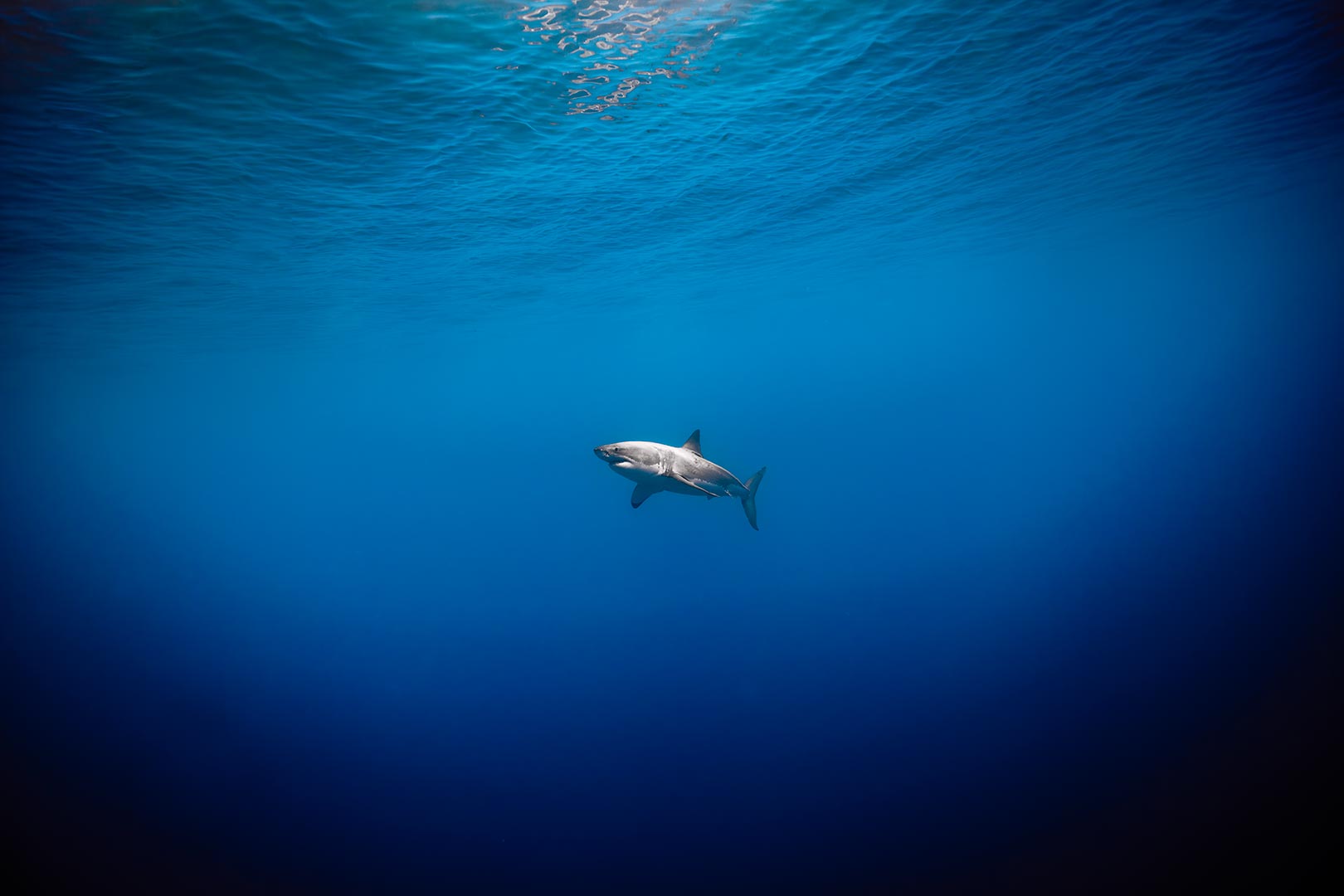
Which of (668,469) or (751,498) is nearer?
(668,469)

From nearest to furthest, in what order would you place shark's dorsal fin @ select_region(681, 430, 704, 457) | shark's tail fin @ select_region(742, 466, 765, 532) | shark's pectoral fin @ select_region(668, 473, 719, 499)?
shark's pectoral fin @ select_region(668, 473, 719, 499), shark's dorsal fin @ select_region(681, 430, 704, 457), shark's tail fin @ select_region(742, 466, 765, 532)

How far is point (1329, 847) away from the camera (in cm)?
667

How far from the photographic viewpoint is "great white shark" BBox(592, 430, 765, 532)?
7684mm

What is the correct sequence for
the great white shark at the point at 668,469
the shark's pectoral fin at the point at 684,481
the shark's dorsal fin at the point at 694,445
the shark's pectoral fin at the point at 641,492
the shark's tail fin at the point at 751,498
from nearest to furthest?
the great white shark at the point at 668,469 < the shark's pectoral fin at the point at 684,481 < the shark's dorsal fin at the point at 694,445 < the shark's pectoral fin at the point at 641,492 < the shark's tail fin at the point at 751,498

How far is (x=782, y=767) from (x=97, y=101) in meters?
15.5

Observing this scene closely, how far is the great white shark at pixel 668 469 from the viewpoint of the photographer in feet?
25.2

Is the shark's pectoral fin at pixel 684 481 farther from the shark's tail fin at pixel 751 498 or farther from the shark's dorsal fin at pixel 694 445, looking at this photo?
the shark's tail fin at pixel 751 498

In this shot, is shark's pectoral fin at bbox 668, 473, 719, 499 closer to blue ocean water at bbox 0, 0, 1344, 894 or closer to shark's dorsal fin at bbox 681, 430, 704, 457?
shark's dorsal fin at bbox 681, 430, 704, 457

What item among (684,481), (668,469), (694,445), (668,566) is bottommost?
(668,566)

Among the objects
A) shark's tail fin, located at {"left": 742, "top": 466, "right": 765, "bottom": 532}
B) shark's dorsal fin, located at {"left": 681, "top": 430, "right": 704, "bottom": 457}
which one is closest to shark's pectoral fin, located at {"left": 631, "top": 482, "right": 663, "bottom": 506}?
shark's dorsal fin, located at {"left": 681, "top": 430, "right": 704, "bottom": 457}

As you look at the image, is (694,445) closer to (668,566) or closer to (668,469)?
(668,469)

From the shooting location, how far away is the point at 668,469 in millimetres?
7996

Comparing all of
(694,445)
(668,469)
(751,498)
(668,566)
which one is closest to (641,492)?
(694,445)

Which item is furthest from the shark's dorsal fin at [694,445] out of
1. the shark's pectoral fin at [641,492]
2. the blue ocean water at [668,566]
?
the blue ocean water at [668,566]
